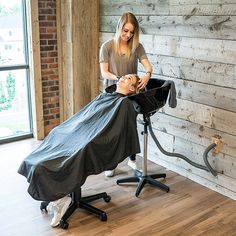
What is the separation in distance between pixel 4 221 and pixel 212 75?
6.39ft

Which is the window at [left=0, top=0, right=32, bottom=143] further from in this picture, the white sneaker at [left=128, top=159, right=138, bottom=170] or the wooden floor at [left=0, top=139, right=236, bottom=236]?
the white sneaker at [left=128, top=159, right=138, bottom=170]

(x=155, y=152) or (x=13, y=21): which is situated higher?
(x=13, y=21)

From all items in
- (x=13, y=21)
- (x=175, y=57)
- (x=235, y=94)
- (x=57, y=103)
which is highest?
(x=13, y=21)

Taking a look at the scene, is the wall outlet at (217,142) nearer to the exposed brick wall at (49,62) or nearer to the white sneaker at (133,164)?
the white sneaker at (133,164)

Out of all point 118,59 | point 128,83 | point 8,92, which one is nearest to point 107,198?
point 128,83

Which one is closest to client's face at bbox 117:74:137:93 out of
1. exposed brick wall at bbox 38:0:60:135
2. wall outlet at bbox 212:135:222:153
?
wall outlet at bbox 212:135:222:153

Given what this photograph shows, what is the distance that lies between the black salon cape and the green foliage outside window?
1579 mm

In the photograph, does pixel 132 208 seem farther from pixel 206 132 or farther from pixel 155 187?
pixel 206 132

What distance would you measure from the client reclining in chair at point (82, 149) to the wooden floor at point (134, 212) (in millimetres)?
208

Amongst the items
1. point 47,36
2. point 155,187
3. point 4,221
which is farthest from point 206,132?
point 47,36

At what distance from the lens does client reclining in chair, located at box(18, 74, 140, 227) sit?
230 cm

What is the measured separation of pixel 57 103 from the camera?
4.29m

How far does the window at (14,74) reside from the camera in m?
3.91

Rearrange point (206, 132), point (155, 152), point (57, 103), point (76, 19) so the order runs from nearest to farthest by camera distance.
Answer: point (206, 132)
point (155, 152)
point (76, 19)
point (57, 103)
